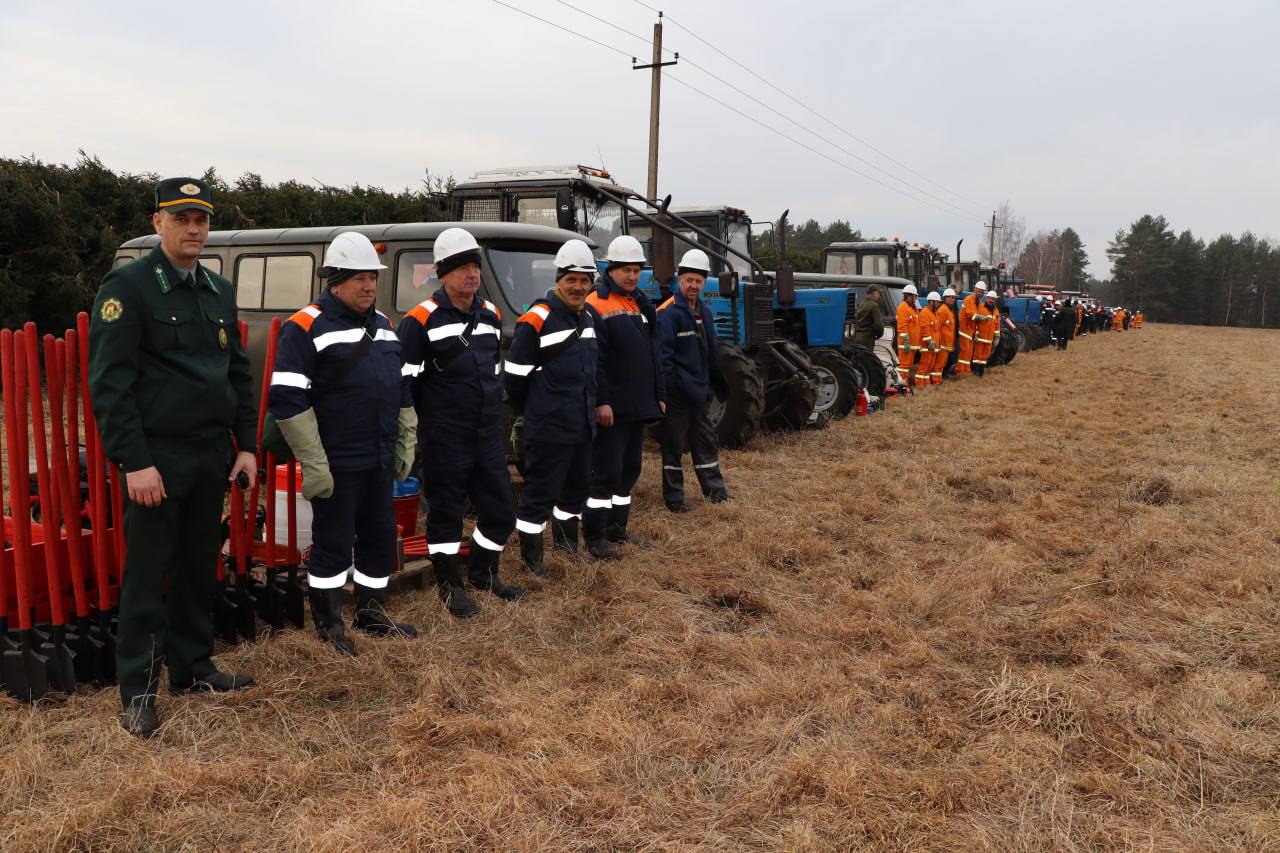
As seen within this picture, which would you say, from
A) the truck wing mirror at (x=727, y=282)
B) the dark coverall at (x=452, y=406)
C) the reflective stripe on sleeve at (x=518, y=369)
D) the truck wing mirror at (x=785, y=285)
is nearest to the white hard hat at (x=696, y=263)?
the truck wing mirror at (x=727, y=282)

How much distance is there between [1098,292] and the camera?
109m

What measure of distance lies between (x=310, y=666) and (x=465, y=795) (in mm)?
1205

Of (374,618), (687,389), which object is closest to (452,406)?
(374,618)

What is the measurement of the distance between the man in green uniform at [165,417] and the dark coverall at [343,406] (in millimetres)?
228

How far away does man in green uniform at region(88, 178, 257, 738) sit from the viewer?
286 centimetres

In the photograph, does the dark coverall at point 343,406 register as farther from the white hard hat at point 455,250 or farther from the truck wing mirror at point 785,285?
the truck wing mirror at point 785,285

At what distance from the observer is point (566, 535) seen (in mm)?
5230

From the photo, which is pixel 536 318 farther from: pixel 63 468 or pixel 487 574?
pixel 63 468

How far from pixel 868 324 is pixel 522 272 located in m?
7.92

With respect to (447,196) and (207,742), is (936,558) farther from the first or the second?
(447,196)

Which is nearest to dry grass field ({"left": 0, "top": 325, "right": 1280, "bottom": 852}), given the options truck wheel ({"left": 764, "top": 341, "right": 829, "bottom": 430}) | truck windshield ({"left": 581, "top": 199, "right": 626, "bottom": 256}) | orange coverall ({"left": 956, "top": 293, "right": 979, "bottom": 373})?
truck wheel ({"left": 764, "top": 341, "right": 829, "bottom": 430})

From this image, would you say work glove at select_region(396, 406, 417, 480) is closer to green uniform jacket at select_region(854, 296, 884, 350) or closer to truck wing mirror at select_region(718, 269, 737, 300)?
truck wing mirror at select_region(718, 269, 737, 300)

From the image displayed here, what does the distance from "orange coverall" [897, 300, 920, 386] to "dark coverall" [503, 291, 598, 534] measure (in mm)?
9179

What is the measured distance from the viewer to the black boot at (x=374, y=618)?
3.94m
